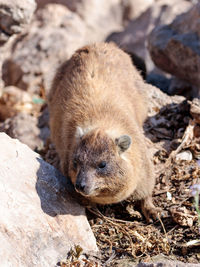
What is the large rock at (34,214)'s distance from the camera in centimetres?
394

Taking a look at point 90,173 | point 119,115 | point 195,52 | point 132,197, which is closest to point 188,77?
point 195,52

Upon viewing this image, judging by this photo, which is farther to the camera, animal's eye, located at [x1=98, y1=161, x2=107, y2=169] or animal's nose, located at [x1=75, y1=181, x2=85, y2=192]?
animal's eye, located at [x1=98, y1=161, x2=107, y2=169]

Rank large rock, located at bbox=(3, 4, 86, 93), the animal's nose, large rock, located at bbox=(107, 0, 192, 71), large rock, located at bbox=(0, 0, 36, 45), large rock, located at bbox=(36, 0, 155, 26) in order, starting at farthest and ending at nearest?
1. large rock, located at bbox=(36, 0, 155, 26)
2. large rock, located at bbox=(107, 0, 192, 71)
3. large rock, located at bbox=(3, 4, 86, 93)
4. large rock, located at bbox=(0, 0, 36, 45)
5. the animal's nose

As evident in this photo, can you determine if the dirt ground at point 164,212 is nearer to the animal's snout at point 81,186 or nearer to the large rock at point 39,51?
the animal's snout at point 81,186

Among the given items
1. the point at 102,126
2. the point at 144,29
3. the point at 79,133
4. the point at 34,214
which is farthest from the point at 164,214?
the point at 144,29

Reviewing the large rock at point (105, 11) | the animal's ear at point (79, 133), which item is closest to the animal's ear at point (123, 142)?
the animal's ear at point (79, 133)

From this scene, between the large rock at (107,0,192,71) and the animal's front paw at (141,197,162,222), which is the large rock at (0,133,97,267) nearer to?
the animal's front paw at (141,197,162,222)

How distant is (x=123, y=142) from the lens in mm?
4953

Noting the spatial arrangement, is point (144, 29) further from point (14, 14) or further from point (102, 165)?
point (102, 165)

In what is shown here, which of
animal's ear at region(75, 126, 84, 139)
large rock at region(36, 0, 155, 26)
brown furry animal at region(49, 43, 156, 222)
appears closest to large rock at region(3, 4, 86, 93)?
large rock at region(36, 0, 155, 26)

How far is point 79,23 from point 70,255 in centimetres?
771

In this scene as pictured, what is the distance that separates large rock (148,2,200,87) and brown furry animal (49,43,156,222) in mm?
1195

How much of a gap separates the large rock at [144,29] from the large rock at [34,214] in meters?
6.69

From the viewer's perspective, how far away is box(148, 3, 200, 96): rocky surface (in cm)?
759
